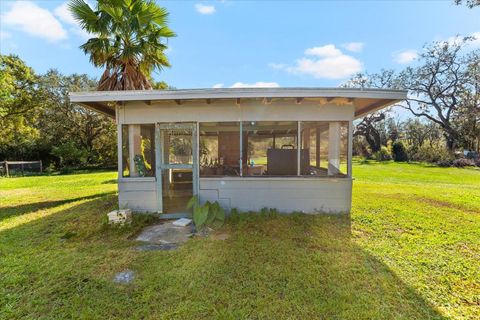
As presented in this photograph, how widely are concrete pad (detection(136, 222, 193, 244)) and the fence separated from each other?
1499 centimetres

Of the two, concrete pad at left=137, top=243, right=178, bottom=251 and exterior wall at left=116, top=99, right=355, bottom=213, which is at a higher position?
exterior wall at left=116, top=99, right=355, bottom=213

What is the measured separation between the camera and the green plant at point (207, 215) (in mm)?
4426

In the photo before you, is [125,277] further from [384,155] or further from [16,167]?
[384,155]

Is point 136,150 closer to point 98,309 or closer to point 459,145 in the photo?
point 98,309

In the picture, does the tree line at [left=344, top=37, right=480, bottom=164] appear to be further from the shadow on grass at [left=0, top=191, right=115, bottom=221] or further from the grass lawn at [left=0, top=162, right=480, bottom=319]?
the shadow on grass at [left=0, top=191, right=115, bottom=221]

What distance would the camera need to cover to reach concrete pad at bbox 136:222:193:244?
3.96m

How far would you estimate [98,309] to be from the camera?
2285 millimetres

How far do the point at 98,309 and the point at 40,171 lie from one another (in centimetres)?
1828

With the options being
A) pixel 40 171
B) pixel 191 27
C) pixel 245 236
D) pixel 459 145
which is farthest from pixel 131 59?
pixel 459 145

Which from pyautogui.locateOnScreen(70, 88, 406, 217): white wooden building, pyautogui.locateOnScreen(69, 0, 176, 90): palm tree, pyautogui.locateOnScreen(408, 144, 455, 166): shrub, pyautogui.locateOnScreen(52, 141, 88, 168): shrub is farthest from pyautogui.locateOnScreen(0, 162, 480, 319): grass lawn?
pyautogui.locateOnScreen(408, 144, 455, 166): shrub

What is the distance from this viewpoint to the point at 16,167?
A: 14.8 metres

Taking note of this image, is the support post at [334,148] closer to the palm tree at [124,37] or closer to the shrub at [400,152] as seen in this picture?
the palm tree at [124,37]

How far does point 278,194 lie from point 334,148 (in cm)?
159

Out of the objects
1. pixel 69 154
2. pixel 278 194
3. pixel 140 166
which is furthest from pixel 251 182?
pixel 69 154
